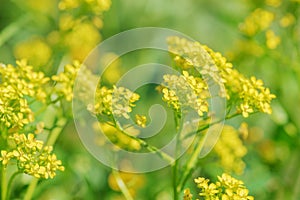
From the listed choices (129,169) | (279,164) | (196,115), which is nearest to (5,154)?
(196,115)

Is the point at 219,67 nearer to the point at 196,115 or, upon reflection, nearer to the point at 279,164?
the point at 196,115

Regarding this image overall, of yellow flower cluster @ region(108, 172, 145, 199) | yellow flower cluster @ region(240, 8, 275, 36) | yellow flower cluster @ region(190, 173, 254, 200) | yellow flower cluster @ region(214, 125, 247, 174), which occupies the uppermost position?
yellow flower cluster @ region(240, 8, 275, 36)

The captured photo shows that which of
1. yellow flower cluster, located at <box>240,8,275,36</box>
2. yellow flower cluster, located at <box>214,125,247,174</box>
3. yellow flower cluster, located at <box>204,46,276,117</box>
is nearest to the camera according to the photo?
yellow flower cluster, located at <box>204,46,276,117</box>

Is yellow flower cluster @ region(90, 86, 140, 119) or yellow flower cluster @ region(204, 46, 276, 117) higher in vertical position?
yellow flower cluster @ region(204, 46, 276, 117)

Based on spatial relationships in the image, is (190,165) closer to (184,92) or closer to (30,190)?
(184,92)

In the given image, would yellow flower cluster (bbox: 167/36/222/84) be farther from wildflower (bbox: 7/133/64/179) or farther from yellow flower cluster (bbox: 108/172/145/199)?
yellow flower cluster (bbox: 108/172/145/199)

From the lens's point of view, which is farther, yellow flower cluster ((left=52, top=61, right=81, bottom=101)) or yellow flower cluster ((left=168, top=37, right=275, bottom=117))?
yellow flower cluster ((left=52, top=61, right=81, bottom=101))

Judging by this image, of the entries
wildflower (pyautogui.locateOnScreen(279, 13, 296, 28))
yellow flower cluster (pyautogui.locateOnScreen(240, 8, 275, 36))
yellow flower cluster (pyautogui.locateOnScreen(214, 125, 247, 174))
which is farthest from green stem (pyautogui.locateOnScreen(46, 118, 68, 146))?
wildflower (pyautogui.locateOnScreen(279, 13, 296, 28))
